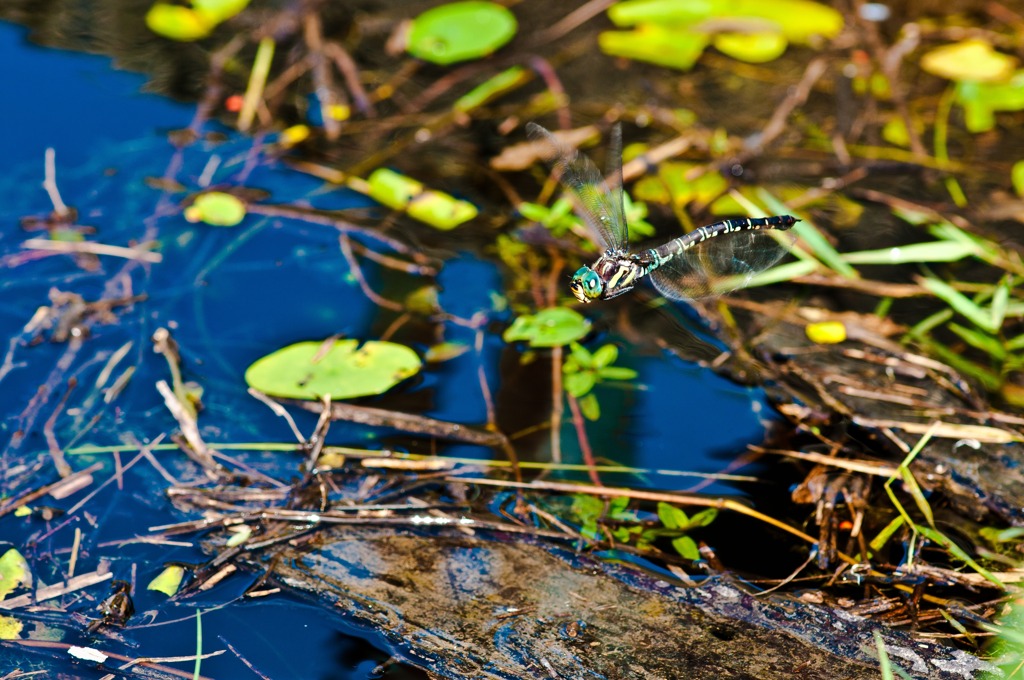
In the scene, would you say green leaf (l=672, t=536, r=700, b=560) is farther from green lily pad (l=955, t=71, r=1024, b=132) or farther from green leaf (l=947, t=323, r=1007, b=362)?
green lily pad (l=955, t=71, r=1024, b=132)

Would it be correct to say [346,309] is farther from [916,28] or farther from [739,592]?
[916,28]

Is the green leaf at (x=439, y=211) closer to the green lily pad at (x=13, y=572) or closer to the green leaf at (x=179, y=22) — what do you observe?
the green leaf at (x=179, y=22)

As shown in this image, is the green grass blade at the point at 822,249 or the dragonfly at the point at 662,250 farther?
the green grass blade at the point at 822,249

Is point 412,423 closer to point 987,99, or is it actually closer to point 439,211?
point 439,211

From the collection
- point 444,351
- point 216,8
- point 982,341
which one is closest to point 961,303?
point 982,341

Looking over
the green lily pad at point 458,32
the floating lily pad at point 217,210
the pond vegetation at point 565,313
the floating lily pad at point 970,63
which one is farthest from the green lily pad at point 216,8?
the floating lily pad at point 970,63

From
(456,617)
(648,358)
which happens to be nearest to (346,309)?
(648,358)
